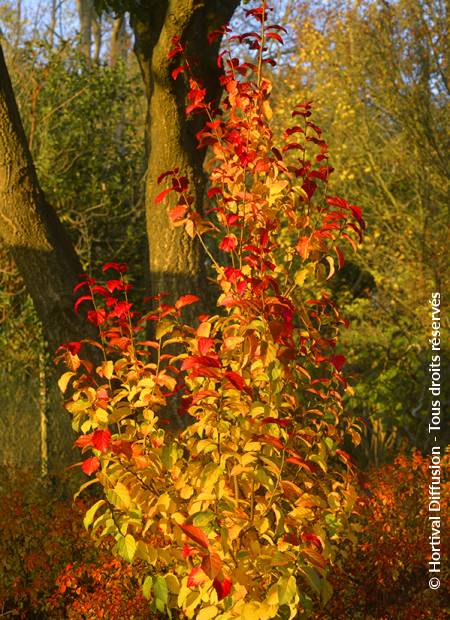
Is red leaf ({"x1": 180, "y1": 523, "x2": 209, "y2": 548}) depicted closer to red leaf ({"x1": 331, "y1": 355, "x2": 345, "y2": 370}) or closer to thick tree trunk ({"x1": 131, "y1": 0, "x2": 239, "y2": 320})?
red leaf ({"x1": 331, "y1": 355, "x2": 345, "y2": 370})

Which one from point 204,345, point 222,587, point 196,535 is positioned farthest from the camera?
point 204,345

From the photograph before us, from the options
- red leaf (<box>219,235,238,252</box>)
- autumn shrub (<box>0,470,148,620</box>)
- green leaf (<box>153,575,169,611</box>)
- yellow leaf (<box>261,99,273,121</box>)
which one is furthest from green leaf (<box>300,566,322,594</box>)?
yellow leaf (<box>261,99,273,121</box>)

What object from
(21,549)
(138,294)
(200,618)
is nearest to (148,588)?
(200,618)

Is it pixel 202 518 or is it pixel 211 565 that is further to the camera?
pixel 202 518

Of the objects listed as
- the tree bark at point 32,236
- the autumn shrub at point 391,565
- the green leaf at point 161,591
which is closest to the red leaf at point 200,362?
the green leaf at point 161,591

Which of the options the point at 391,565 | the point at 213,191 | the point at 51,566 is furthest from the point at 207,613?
the point at 51,566

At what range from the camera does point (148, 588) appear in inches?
108

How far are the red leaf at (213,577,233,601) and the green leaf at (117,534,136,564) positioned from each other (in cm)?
39

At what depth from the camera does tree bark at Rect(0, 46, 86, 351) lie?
4.67m

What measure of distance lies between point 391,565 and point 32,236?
282 centimetres

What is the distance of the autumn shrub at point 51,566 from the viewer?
363 cm

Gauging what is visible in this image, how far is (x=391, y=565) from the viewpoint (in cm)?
371

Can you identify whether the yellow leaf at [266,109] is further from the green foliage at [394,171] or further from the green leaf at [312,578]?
the green foliage at [394,171]

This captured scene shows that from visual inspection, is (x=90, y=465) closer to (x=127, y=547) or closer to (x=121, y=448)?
(x=121, y=448)
